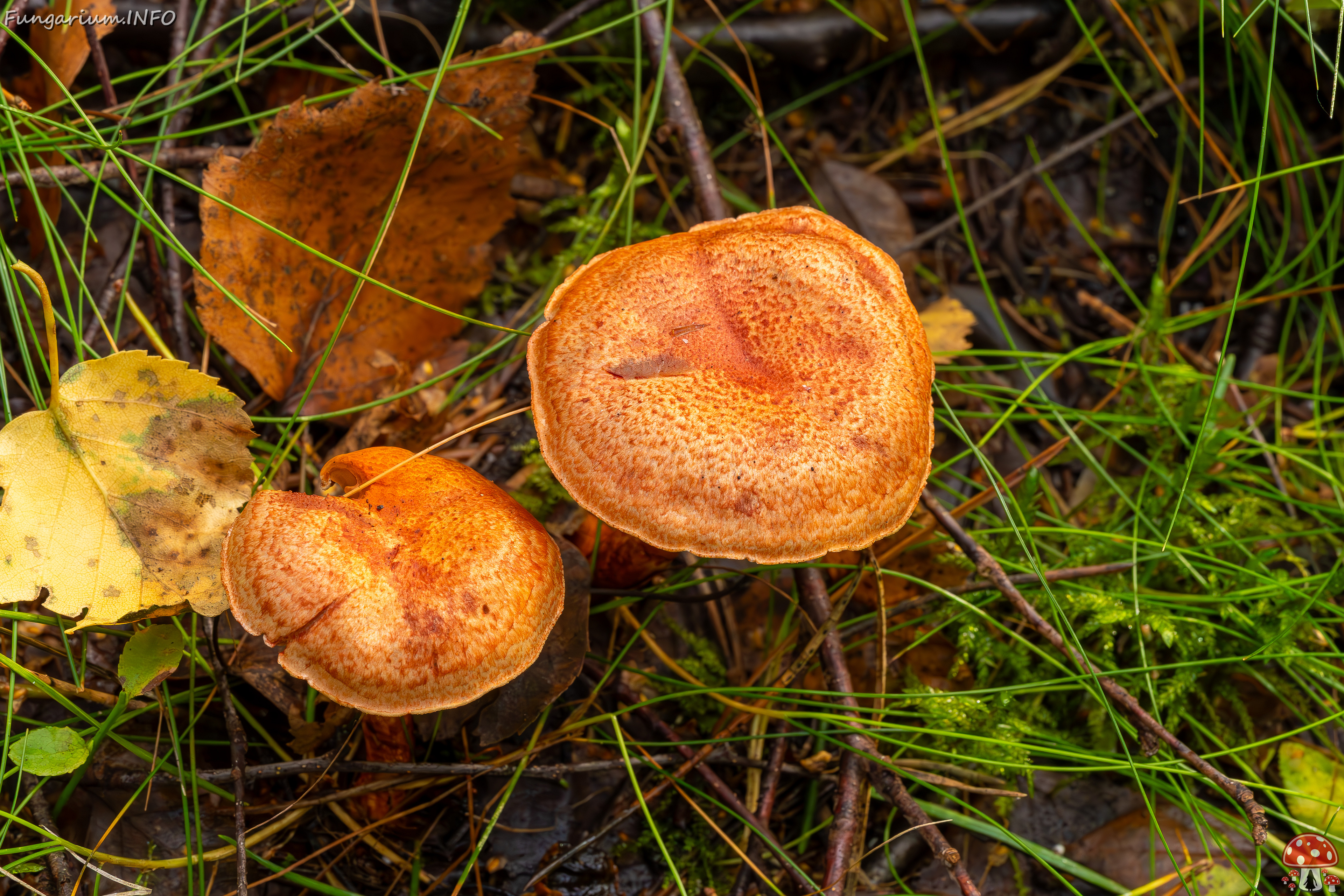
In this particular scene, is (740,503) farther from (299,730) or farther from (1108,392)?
(1108,392)

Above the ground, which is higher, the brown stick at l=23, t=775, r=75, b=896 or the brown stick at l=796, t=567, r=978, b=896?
the brown stick at l=23, t=775, r=75, b=896

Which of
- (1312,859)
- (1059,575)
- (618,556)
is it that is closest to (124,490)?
(618,556)

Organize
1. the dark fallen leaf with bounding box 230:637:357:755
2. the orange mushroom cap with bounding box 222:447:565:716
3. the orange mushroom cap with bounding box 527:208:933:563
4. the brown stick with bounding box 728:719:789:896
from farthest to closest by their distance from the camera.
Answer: the brown stick with bounding box 728:719:789:896
the dark fallen leaf with bounding box 230:637:357:755
the orange mushroom cap with bounding box 527:208:933:563
the orange mushroom cap with bounding box 222:447:565:716

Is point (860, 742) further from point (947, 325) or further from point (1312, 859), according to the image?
point (947, 325)

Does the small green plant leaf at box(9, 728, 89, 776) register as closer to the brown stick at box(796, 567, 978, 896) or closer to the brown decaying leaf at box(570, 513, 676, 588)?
the brown decaying leaf at box(570, 513, 676, 588)

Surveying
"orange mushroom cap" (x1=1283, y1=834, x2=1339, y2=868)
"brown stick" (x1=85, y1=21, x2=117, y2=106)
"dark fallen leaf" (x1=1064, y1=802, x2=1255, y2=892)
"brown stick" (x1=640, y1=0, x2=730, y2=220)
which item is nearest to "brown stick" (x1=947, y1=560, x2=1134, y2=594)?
"dark fallen leaf" (x1=1064, y1=802, x2=1255, y2=892)

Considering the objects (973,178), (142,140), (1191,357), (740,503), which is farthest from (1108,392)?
(142,140)
